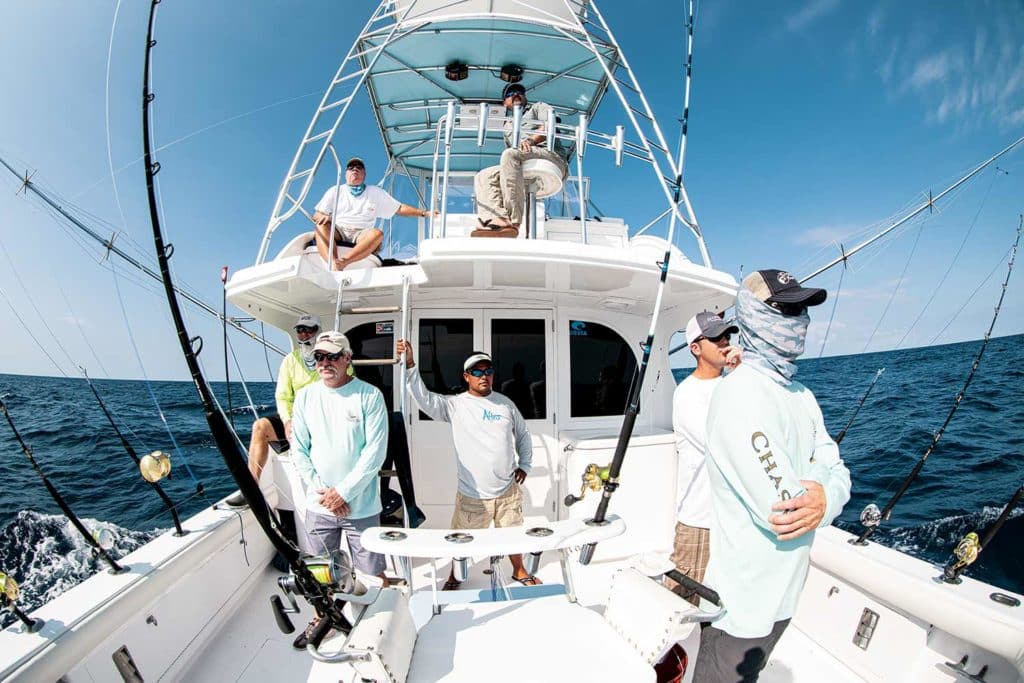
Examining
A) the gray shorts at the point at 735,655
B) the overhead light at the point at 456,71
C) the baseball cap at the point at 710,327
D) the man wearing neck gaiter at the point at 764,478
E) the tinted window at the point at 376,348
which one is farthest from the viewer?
the overhead light at the point at 456,71

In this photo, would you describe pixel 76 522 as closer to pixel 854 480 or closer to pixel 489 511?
pixel 489 511

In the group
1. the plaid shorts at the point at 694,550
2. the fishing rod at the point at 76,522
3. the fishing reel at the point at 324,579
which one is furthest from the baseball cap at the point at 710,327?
the fishing rod at the point at 76,522

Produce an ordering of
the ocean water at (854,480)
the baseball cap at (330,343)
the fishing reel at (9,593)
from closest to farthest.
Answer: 1. the fishing reel at (9,593)
2. the baseball cap at (330,343)
3. the ocean water at (854,480)

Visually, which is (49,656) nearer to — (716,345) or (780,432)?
(780,432)

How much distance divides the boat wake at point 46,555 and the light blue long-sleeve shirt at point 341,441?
3.34 meters

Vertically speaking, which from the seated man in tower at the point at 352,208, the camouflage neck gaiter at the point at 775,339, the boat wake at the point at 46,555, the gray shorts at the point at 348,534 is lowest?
the boat wake at the point at 46,555

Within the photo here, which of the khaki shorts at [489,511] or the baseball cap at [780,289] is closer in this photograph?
the baseball cap at [780,289]

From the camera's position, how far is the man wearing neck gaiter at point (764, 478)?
1122 millimetres

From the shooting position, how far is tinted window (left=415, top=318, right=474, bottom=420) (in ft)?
12.3

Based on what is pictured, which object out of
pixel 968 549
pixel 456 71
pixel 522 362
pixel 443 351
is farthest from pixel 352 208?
pixel 968 549

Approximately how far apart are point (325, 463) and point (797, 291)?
92.3 inches

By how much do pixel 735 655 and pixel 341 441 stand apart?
199 centimetres

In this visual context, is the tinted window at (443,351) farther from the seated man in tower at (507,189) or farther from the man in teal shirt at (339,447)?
the man in teal shirt at (339,447)

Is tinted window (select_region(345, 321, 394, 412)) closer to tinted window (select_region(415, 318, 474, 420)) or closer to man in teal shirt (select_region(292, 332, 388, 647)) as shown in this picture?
tinted window (select_region(415, 318, 474, 420))
